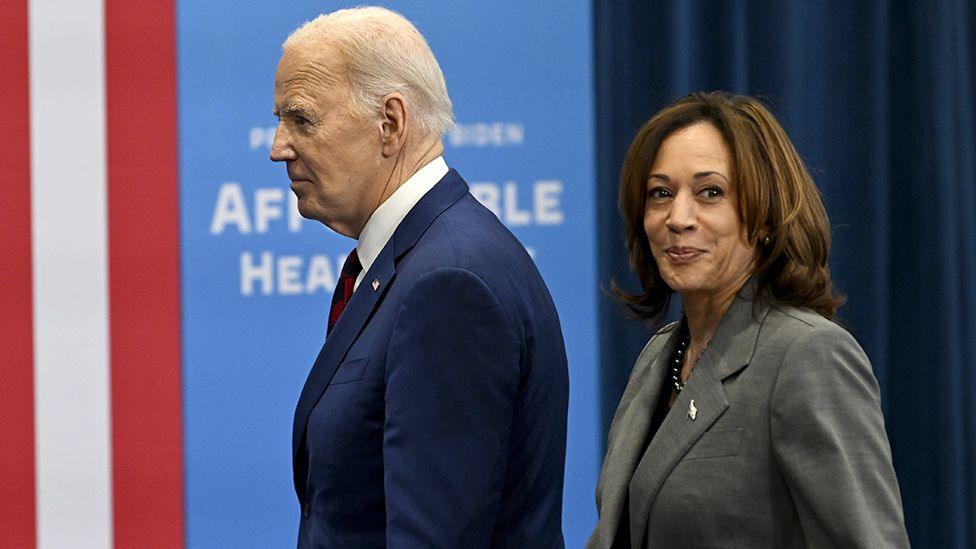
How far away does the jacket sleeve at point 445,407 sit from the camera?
136 centimetres

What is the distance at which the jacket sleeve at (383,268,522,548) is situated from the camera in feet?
4.47

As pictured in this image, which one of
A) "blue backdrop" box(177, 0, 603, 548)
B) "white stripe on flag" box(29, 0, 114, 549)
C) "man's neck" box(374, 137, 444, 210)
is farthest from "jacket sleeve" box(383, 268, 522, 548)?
"white stripe on flag" box(29, 0, 114, 549)

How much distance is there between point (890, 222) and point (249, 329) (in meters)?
1.75

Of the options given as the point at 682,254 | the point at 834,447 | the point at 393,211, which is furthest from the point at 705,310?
the point at 393,211

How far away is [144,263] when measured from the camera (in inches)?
125

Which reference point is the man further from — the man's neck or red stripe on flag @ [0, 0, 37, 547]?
red stripe on flag @ [0, 0, 37, 547]

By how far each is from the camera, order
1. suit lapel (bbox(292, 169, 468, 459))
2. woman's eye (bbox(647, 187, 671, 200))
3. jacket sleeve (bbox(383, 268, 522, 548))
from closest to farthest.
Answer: jacket sleeve (bbox(383, 268, 522, 548)) → suit lapel (bbox(292, 169, 468, 459)) → woman's eye (bbox(647, 187, 671, 200))

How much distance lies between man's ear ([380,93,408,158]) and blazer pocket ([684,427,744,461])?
55cm

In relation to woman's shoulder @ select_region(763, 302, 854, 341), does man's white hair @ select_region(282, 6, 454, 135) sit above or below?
above

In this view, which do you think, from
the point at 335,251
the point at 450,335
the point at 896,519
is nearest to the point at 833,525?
the point at 896,519

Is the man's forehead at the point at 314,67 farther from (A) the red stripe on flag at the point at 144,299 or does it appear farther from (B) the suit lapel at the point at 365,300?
(A) the red stripe on flag at the point at 144,299

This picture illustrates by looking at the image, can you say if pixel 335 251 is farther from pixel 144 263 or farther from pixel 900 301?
pixel 900 301

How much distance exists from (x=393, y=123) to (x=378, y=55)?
0.30 ft

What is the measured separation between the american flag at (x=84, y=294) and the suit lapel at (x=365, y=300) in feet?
5.77
